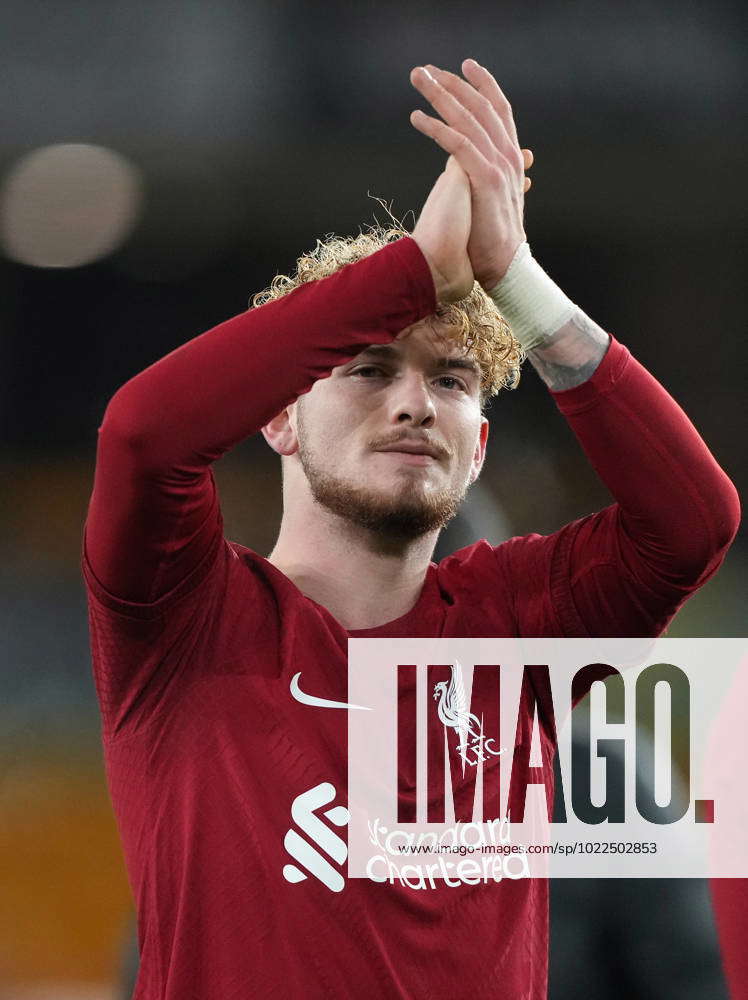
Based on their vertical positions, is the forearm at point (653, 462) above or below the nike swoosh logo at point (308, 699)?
above

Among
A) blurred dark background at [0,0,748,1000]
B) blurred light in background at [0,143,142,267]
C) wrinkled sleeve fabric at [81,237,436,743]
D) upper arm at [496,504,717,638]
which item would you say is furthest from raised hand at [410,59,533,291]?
blurred light in background at [0,143,142,267]

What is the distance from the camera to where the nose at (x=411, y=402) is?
1389 millimetres

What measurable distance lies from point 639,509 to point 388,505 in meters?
0.28

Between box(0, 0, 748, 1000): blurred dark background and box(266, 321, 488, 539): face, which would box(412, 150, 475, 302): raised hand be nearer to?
box(266, 321, 488, 539): face

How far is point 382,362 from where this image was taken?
1.42m

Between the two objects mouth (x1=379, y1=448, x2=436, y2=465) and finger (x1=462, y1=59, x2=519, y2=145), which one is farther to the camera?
mouth (x1=379, y1=448, x2=436, y2=465)

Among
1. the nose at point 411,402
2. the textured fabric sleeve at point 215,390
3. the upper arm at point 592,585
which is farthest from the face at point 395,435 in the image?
the textured fabric sleeve at point 215,390

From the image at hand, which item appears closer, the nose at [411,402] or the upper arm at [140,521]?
the upper arm at [140,521]

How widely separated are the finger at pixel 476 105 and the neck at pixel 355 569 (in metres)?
0.46

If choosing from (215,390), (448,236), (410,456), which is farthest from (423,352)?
(215,390)

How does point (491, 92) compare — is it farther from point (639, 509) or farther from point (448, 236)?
point (639, 509)

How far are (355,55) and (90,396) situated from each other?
136cm

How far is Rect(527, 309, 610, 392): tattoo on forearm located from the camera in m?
1.27

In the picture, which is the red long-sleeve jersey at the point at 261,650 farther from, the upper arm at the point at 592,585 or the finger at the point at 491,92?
the finger at the point at 491,92
